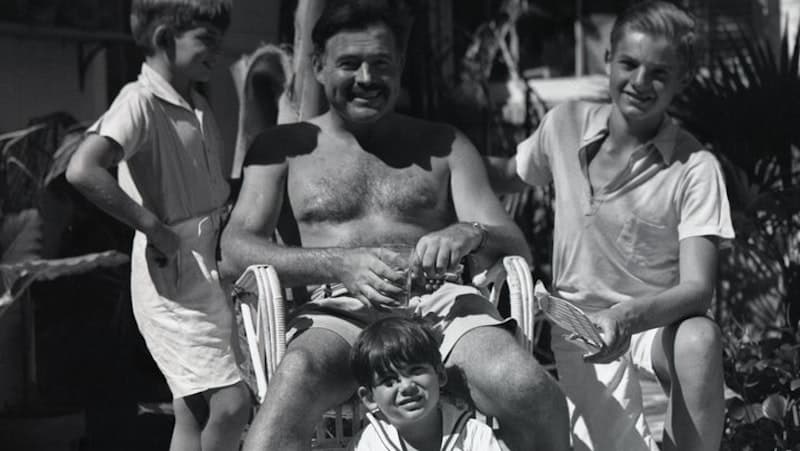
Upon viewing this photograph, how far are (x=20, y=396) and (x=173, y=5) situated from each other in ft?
6.85

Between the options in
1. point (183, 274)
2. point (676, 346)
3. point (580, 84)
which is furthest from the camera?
point (580, 84)

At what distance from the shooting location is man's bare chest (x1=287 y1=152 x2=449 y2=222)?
12.3 ft

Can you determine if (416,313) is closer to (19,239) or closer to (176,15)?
(176,15)

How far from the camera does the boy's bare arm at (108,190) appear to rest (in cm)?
381

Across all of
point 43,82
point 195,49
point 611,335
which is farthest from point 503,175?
point 43,82

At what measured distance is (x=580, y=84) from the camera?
11797mm

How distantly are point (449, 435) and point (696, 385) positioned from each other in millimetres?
681

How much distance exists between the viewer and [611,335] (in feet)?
10.9

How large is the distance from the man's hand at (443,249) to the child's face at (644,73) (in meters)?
0.63

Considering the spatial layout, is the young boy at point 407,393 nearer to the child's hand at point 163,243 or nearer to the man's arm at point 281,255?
the man's arm at point 281,255

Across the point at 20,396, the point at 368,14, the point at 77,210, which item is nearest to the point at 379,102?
the point at 368,14

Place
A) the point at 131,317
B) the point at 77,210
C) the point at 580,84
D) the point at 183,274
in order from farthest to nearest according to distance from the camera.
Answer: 1. the point at 580,84
2. the point at 131,317
3. the point at 77,210
4. the point at 183,274

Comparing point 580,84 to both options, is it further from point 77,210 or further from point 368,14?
point 368,14

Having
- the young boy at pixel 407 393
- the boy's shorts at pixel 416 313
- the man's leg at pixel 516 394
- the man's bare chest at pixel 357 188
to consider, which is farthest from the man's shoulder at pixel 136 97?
the man's leg at pixel 516 394
